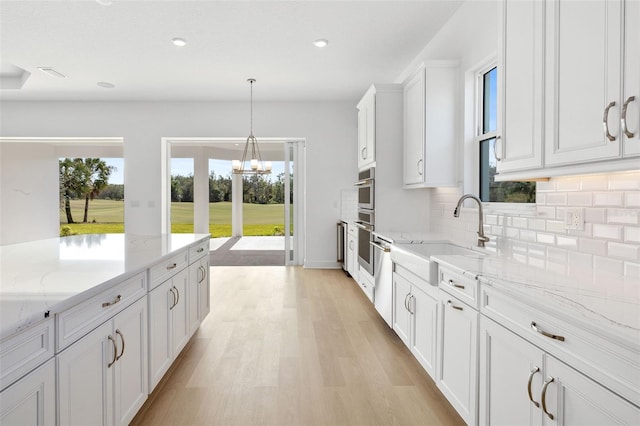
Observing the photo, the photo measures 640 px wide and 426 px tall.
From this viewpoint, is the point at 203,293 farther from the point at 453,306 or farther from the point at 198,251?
the point at 453,306

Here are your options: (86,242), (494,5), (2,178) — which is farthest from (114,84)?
(494,5)

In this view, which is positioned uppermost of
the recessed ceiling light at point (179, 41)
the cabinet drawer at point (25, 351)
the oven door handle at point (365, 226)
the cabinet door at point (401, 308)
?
the recessed ceiling light at point (179, 41)

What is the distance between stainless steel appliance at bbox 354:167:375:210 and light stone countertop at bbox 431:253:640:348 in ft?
5.95

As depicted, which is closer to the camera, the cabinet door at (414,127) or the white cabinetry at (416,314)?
the white cabinetry at (416,314)

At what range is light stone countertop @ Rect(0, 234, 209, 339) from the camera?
43.4 inches

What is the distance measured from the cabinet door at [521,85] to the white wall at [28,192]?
895 centimetres

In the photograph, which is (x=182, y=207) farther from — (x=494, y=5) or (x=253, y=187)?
(x=494, y=5)

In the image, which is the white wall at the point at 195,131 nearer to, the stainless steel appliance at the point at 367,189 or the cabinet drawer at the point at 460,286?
the stainless steel appliance at the point at 367,189

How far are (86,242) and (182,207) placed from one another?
22.8ft

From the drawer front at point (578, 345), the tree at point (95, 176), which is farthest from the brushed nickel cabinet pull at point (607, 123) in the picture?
the tree at point (95, 176)

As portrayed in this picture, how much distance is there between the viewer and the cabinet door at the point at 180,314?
7.96ft

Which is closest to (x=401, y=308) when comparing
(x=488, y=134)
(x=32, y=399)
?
(x=488, y=134)

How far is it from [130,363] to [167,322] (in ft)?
1.76

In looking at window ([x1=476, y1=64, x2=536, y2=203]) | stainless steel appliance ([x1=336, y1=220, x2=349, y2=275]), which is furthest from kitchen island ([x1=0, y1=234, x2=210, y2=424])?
stainless steel appliance ([x1=336, y1=220, x2=349, y2=275])
